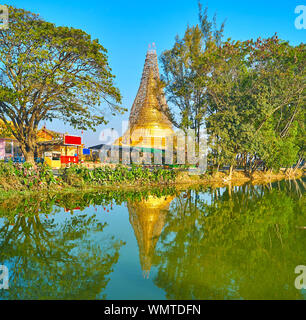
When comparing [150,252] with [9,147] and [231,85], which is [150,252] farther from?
[9,147]

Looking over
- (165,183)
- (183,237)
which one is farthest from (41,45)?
(183,237)

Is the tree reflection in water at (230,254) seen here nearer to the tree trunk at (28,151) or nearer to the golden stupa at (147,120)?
the tree trunk at (28,151)

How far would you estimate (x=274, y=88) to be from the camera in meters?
18.4

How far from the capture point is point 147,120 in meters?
33.8

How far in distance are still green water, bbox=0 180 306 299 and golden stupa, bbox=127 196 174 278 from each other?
2 centimetres

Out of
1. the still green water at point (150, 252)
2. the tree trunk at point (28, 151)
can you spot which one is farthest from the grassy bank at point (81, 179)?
the still green water at point (150, 252)

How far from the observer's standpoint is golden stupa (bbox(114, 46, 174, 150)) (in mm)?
33031

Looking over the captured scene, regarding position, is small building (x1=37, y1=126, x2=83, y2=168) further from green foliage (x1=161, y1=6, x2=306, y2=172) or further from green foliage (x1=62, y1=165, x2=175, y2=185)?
green foliage (x1=161, y1=6, x2=306, y2=172)

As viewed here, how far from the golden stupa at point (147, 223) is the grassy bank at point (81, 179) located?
3677 mm

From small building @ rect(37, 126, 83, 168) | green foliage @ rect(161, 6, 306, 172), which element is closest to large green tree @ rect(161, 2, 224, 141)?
green foliage @ rect(161, 6, 306, 172)

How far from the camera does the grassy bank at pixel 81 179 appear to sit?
425 inches

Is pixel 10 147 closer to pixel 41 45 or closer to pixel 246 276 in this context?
pixel 41 45

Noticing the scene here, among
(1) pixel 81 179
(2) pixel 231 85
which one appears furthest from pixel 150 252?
(2) pixel 231 85

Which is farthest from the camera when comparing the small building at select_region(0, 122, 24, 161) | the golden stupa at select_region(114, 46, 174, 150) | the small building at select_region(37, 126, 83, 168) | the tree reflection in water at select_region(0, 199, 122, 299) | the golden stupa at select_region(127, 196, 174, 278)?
the golden stupa at select_region(114, 46, 174, 150)
